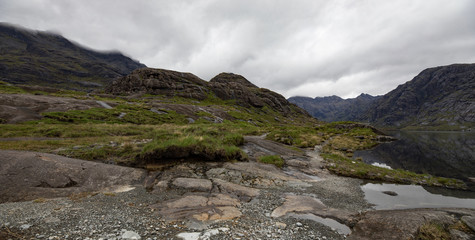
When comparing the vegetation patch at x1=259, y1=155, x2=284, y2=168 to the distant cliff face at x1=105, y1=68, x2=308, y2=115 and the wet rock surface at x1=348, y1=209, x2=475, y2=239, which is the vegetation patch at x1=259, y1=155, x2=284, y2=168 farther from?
the distant cliff face at x1=105, y1=68, x2=308, y2=115

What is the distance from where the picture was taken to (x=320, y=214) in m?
11.3

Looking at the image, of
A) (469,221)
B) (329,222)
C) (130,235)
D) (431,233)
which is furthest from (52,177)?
(469,221)

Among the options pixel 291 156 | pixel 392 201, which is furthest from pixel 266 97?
pixel 392 201

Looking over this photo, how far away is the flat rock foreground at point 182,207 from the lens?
8.28 meters

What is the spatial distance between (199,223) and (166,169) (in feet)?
33.2

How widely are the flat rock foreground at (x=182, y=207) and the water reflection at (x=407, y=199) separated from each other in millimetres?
1306

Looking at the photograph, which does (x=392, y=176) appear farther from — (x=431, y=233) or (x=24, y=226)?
(x=24, y=226)

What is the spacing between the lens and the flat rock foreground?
27.2 ft

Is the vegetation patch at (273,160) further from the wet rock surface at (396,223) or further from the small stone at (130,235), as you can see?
the small stone at (130,235)

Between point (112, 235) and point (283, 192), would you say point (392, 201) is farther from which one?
point (112, 235)

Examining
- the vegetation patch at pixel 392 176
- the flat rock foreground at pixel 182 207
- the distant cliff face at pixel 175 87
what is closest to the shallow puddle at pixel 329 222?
the flat rock foreground at pixel 182 207

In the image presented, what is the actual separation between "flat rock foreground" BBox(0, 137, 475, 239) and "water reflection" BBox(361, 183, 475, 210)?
1306 millimetres

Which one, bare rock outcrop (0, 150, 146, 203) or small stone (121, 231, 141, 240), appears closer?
small stone (121, 231, 141, 240)

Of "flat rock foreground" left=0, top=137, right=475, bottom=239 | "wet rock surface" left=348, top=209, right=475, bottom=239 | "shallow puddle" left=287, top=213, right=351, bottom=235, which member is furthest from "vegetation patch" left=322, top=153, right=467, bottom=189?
"shallow puddle" left=287, top=213, right=351, bottom=235
